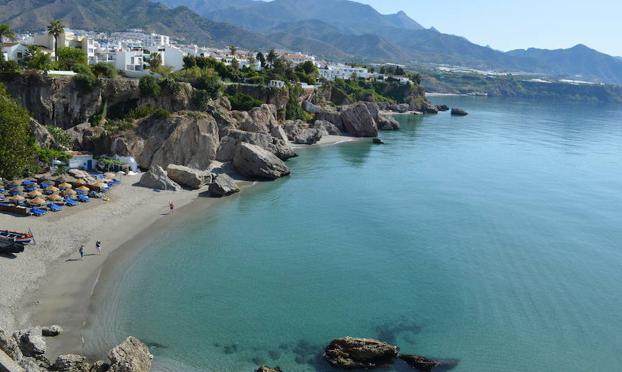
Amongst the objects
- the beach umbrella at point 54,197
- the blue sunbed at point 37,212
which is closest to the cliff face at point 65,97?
the beach umbrella at point 54,197

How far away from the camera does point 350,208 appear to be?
46.8m

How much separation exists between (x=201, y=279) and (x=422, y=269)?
13.8m

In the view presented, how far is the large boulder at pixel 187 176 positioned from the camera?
4728 cm

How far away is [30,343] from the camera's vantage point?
21.0 metres

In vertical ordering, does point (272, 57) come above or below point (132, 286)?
above

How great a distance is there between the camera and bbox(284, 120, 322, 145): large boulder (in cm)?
7694

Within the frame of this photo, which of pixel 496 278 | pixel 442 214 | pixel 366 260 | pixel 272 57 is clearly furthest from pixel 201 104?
pixel 272 57

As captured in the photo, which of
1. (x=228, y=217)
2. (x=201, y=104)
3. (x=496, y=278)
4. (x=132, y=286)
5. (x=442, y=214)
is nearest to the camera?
(x=132, y=286)

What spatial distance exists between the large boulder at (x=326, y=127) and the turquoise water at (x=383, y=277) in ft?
91.0

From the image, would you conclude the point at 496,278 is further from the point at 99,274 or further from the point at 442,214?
the point at 99,274

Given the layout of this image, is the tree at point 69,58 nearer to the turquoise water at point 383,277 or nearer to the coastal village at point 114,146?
the coastal village at point 114,146

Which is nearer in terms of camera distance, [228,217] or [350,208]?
[228,217]

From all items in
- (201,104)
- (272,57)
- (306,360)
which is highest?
(272,57)

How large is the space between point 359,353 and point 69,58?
57435mm
